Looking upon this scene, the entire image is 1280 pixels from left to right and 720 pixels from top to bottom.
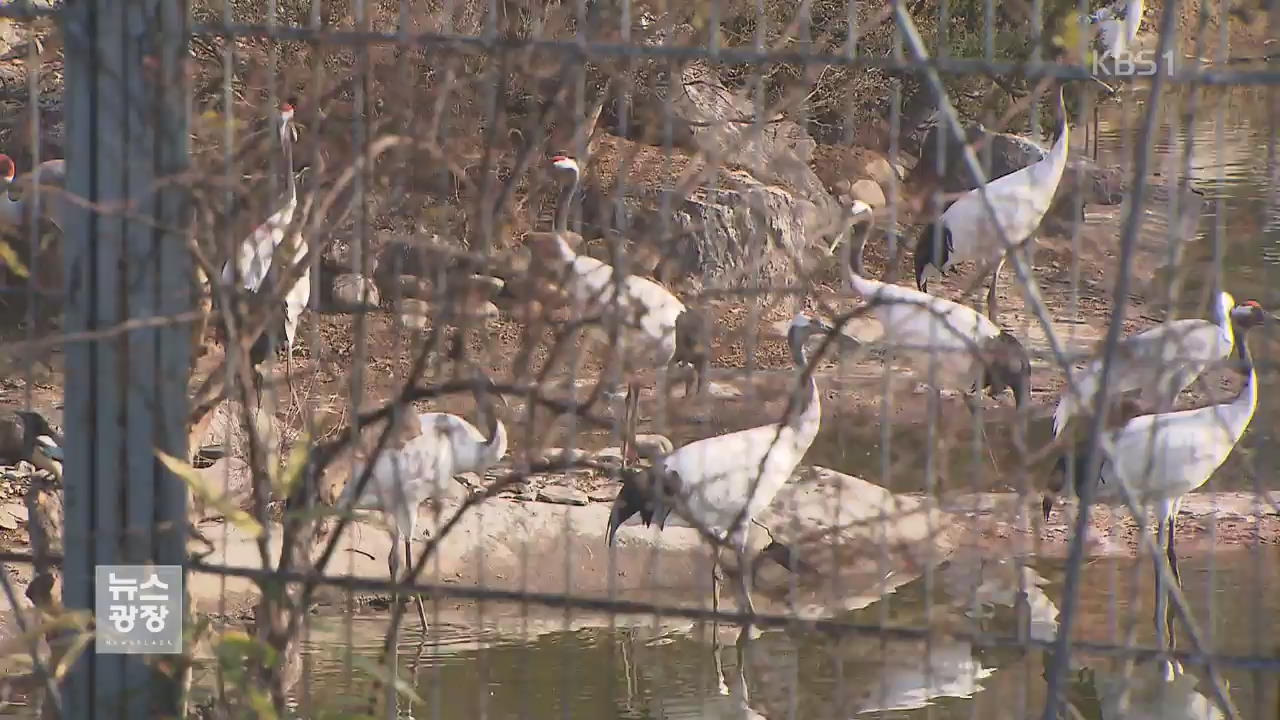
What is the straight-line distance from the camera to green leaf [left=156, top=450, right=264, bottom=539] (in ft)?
6.86

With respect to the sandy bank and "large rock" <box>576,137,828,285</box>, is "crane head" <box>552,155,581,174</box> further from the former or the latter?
the sandy bank

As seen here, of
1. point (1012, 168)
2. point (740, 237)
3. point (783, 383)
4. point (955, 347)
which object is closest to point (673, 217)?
point (783, 383)

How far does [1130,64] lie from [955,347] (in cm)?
42

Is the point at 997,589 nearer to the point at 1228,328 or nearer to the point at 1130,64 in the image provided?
the point at 1228,328

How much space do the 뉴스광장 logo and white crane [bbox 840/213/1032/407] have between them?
0.98m

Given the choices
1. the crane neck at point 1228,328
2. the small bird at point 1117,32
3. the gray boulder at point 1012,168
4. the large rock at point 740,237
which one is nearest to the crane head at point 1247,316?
the crane neck at point 1228,328

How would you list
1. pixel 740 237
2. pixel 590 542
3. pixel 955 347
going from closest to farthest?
pixel 955 347, pixel 590 542, pixel 740 237

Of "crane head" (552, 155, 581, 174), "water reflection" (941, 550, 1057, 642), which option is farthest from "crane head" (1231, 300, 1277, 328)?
"crane head" (552, 155, 581, 174)

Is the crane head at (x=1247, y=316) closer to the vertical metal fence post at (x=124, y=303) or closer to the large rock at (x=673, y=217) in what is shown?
the large rock at (x=673, y=217)

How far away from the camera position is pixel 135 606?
221 centimetres

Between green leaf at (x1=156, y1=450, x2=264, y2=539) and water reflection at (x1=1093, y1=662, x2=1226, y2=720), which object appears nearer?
green leaf at (x1=156, y1=450, x2=264, y2=539)

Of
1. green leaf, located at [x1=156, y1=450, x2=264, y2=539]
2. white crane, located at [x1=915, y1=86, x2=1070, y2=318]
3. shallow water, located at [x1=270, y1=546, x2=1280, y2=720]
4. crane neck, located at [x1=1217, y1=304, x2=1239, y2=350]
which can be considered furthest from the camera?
crane neck, located at [x1=1217, y1=304, x2=1239, y2=350]

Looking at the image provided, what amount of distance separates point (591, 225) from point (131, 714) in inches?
44.0

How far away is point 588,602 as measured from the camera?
2025mm
